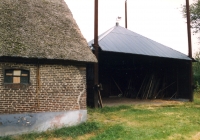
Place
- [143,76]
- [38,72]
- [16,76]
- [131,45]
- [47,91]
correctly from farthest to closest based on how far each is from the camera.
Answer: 1. [143,76]
2. [131,45]
3. [47,91]
4. [38,72]
5. [16,76]

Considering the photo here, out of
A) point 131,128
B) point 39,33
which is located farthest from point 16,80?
point 131,128

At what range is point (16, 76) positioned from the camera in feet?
25.0

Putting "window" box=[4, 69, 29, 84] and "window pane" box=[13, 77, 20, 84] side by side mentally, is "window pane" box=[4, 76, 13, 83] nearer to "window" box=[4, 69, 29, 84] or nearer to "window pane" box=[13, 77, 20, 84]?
"window" box=[4, 69, 29, 84]

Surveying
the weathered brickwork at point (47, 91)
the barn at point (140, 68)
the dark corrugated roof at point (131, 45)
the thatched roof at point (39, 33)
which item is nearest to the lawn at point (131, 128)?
the weathered brickwork at point (47, 91)

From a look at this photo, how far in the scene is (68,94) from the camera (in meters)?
8.51

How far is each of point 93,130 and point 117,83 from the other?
454 inches

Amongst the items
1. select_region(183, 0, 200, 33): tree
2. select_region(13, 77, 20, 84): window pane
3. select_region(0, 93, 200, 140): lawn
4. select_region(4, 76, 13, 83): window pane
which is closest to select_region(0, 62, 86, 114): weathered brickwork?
select_region(4, 76, 13, 83): window pane

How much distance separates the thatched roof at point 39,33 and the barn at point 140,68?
10.4 ft

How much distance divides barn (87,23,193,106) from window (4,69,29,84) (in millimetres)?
4911

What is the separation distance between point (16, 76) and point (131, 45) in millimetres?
8555

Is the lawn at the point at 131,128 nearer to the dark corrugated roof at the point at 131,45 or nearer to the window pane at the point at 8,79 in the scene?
the window pane at the point at 8,79

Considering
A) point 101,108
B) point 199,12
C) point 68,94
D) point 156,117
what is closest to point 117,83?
A: point 101,108

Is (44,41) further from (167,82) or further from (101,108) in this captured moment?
(167,82)

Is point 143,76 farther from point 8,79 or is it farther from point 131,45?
point 8,79
